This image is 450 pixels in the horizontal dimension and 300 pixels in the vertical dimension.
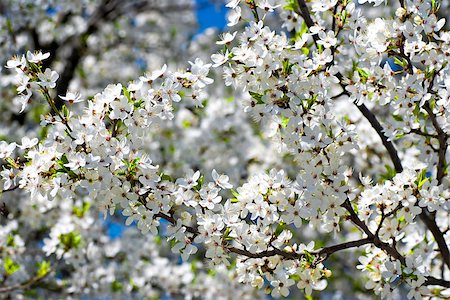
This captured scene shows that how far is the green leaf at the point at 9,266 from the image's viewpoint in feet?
21.3

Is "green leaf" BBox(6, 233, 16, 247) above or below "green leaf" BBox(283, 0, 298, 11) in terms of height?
below

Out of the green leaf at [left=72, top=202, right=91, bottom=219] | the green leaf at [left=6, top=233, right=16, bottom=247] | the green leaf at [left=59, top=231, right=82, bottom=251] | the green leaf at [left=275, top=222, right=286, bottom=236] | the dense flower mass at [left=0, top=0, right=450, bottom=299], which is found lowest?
the green leaf at [left=72, top=202, right=91, bottom=219]

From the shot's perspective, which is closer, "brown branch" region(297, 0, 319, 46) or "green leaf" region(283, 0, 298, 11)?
"brown branch" region(297, 0, 319, 46)

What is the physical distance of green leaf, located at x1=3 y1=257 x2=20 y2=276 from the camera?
256 inches

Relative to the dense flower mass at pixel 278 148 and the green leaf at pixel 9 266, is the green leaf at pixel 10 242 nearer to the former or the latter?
the green leaf at pixel 9 266

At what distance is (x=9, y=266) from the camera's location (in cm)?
662

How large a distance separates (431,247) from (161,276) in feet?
11.6

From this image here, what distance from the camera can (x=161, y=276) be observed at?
793 cm

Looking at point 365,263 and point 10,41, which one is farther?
point 10,41

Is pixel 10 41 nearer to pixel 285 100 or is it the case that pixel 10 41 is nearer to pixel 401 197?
pixel 285 100

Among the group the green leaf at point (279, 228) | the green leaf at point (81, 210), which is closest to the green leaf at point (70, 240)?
the green leaf at point (81, 210)

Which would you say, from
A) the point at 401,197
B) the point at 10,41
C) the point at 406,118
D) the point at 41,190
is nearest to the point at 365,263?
→ the point at 401,197

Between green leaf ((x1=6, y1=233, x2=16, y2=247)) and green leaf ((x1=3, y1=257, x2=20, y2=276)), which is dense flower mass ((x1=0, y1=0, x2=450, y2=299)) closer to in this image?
green leaf ((x1=3, y1=257, x2=20, y2=276))

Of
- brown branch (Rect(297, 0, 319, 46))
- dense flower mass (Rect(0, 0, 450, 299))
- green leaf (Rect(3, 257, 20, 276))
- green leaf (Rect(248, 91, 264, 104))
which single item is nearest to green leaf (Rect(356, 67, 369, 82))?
dense flower mass (Rect(0, 0, 450, 299))
